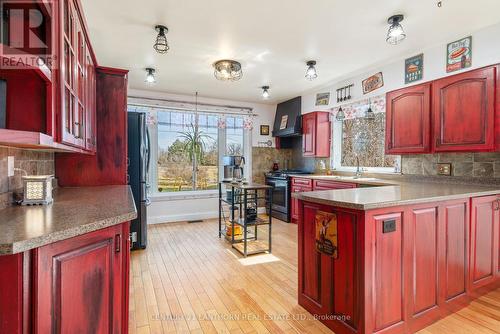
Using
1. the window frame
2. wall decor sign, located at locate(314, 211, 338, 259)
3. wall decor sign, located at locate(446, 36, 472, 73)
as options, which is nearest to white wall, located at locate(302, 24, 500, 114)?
wall decor sign, located at locate(446, 36, 472, 73)

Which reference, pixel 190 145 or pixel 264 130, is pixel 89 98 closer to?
pixel 190 145

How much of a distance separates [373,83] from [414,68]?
0.60m

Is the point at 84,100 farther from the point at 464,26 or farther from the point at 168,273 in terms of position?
the point at 464,26

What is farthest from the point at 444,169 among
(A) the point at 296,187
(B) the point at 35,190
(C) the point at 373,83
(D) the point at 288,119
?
(B) the point at 35,190

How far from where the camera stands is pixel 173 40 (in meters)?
2.80

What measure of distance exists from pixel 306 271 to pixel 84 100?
213 centimetres

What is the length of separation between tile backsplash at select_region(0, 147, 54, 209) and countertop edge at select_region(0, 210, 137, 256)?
741 mm

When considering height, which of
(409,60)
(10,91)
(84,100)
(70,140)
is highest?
(409,60)

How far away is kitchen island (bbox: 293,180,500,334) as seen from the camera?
1554 millimetres

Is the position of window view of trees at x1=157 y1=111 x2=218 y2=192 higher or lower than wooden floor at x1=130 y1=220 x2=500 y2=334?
higher

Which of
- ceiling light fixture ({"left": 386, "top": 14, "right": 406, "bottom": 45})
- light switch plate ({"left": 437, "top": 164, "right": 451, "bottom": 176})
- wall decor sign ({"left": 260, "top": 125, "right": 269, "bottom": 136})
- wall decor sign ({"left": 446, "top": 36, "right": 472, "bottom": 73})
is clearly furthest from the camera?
wall decor sign ({"left": 260, "top": 125, "right": 269, "bottom": 136})

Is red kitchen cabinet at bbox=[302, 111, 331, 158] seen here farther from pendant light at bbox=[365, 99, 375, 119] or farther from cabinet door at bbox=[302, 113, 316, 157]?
pendant light at bbox=[365, 99, 375, 119]

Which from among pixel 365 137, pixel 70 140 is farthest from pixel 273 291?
pixel 365 137

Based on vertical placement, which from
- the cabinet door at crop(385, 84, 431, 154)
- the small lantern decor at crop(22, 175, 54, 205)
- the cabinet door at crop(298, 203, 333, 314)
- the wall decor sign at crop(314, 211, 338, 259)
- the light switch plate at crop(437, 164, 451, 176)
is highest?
the cabinet door at crop(385, 84, 431, 154)
